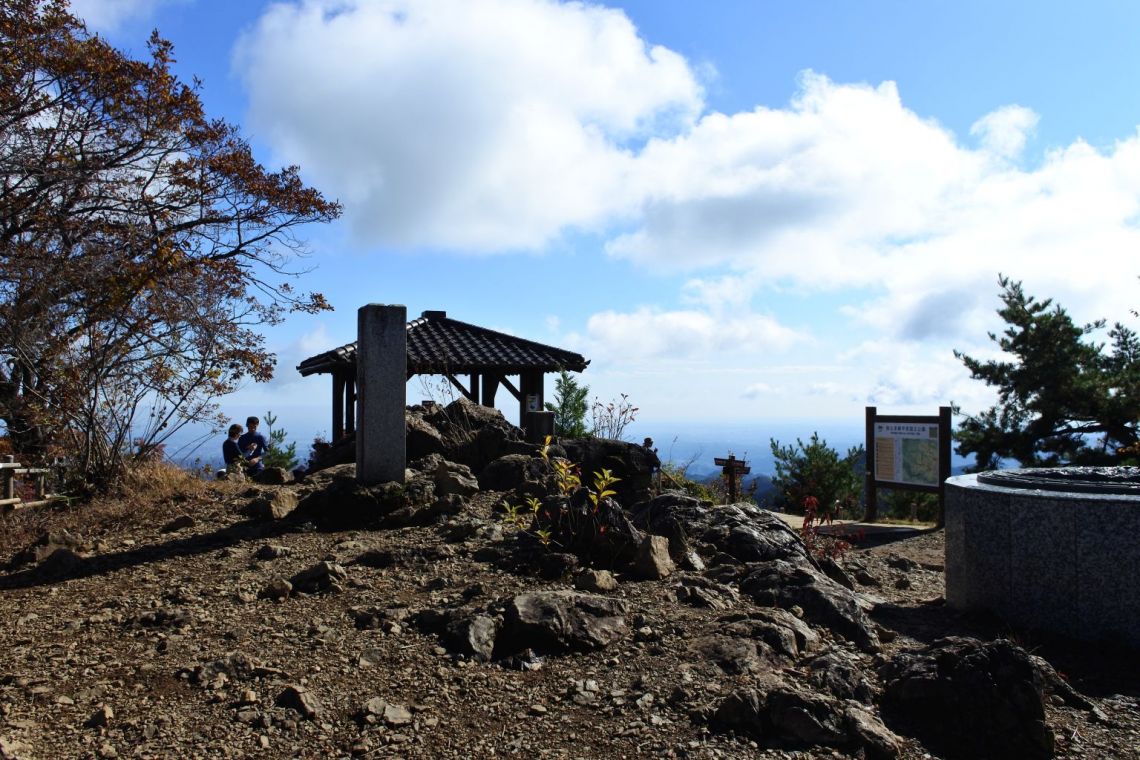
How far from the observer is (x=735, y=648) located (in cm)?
406

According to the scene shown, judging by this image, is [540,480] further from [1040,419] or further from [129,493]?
[1040,419]

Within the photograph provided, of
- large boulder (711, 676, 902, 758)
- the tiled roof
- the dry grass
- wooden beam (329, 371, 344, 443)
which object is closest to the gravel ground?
large boulder (711, 676, 902, 758)

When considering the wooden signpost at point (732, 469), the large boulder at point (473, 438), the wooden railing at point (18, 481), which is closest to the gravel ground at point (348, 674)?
the large boulder at point (473, 438)

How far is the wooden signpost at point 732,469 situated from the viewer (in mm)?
11859

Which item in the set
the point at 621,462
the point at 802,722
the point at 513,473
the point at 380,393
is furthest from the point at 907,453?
the point at 802,722

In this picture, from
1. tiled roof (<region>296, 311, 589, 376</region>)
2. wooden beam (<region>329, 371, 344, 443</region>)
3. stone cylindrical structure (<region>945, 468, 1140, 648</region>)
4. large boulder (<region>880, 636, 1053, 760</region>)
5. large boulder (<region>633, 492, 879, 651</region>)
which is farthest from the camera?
wooden beam (<region>329, 371, 344, 443</region>)

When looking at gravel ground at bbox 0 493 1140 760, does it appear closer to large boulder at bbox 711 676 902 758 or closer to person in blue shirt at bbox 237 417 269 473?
large boulder at bbox 711 676 902 758

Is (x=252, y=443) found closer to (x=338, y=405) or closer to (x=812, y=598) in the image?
(x=338, y=405)

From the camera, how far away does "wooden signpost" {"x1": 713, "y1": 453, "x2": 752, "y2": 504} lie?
38.9ft

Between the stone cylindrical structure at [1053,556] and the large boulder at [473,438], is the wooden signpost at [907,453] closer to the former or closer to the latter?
the stone cylindrical structure at [1053,556]

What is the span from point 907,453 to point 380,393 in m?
8.72

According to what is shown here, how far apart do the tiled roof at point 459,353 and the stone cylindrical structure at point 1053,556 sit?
965 cm

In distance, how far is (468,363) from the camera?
48.8 feet

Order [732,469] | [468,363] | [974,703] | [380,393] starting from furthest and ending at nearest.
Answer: [468,363] < [732,469] < [380,393] < [974,703]
